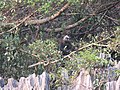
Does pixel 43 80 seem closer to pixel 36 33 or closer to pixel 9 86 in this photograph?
pixel 9 86

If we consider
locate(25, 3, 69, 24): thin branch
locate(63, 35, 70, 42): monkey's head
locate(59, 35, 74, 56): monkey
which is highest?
locate(25, 3, 69, 24): thin branch

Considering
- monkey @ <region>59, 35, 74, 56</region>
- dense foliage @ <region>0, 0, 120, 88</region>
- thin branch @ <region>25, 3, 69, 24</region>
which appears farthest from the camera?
monkey @ <region>59, 35, 74, 56</region>

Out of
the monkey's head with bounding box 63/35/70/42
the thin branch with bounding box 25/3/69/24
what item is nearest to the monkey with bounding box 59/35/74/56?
the monkey's head with bounding box 63/35/70/42

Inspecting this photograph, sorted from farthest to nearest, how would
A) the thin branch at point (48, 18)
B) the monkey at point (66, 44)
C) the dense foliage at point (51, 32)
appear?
the monkey at point (66, 44)
the thin branch at point (48, 18)
the dense foliage at point (51, 32)

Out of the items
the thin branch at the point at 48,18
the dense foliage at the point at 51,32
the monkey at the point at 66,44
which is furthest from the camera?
the monkey at the point at 66,44

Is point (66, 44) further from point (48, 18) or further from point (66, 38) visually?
point (48, 18)

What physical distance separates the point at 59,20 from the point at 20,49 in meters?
0.49

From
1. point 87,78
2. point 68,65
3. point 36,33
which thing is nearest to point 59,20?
point 36,33

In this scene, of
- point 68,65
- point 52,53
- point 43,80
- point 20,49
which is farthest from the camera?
point 20,49

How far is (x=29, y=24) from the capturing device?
2.68m

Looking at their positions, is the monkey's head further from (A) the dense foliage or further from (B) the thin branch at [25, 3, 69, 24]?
(B) the thin branch at [25, 3, 69, 24]

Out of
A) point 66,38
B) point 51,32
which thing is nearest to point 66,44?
point 66,38

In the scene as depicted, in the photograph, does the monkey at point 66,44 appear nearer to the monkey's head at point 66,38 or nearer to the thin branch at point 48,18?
the monkey's head at point 66,38

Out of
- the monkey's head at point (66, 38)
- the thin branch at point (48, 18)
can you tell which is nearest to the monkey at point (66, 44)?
the monkey's head at point (66, 38)
